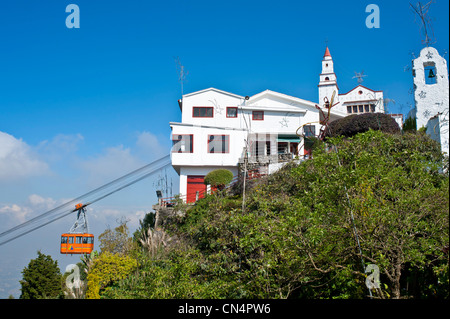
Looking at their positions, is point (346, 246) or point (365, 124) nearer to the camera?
point (346, 246)

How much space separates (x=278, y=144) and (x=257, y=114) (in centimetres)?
286

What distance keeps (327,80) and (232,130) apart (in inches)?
1111

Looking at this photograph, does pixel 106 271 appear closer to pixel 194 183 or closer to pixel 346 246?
pixel 346 246

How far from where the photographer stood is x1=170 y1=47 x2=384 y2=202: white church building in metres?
26.8

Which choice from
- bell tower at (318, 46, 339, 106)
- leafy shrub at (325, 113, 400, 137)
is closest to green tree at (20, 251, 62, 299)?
leafy shrub at (325, 113, 400, 137)

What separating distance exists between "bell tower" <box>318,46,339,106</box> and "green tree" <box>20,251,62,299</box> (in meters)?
40.1

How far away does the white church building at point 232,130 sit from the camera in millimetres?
26828

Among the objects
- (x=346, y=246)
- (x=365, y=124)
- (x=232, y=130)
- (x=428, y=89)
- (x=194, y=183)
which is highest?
(x=232, y=130)

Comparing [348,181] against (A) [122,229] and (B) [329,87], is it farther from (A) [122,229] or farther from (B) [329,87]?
(B) [329,87]

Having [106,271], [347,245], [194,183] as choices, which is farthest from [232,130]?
[347,245]

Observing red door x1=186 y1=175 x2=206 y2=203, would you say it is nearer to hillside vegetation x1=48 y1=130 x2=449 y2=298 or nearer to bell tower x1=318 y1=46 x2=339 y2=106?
hillside vegetation x1=48 y1=130 x2=449 y2=298

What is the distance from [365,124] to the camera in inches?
771

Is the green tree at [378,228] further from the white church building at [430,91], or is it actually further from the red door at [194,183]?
the red door at [194,183]

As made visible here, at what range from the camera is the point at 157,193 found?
77.6 feet
